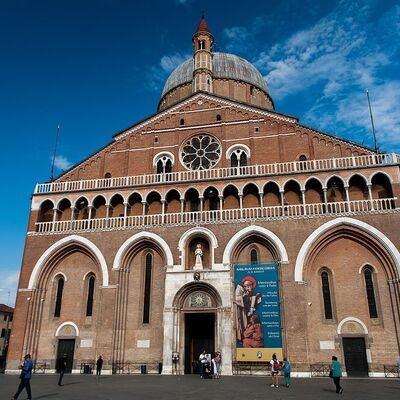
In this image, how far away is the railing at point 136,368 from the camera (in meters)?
23.0

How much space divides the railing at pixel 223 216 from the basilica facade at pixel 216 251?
0.08 meters

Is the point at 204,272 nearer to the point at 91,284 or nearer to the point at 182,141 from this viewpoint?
the point at 91,284

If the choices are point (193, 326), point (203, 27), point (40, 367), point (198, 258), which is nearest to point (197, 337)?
point (193, 326)

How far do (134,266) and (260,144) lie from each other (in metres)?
11.1

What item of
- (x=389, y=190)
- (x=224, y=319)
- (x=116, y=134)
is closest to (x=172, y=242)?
(x=224, y=319)

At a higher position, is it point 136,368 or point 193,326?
point 193,326

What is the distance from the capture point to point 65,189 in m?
27.9

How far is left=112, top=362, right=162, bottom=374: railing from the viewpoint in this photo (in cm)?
2303

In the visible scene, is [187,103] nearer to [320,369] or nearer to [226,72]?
[226,72]

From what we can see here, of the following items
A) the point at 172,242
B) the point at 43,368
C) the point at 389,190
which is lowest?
the point at 43,368

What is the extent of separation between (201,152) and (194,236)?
6416 mm

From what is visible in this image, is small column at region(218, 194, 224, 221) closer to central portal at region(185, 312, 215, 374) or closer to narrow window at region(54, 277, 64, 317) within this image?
central portal at region(185, 312, 215, 374)

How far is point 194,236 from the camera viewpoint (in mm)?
24766

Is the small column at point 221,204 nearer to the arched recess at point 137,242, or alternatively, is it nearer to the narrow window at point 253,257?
the narrow window at point 253,257
